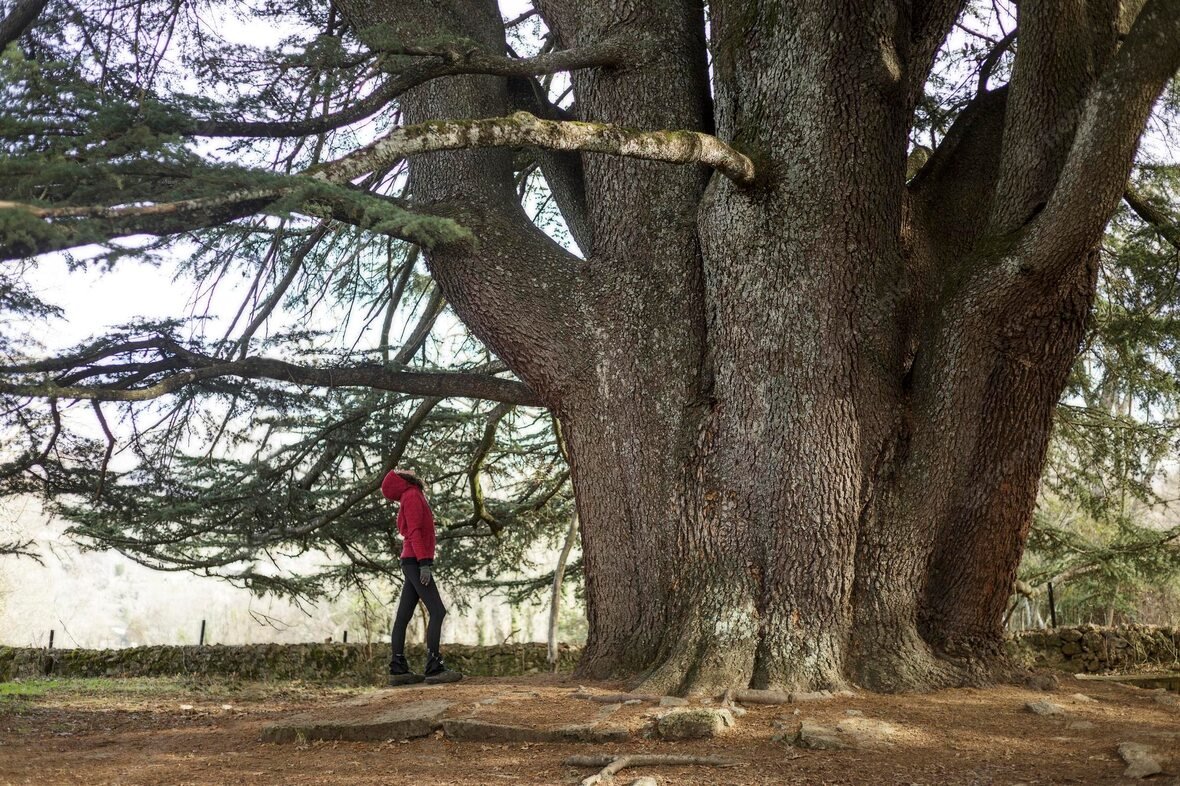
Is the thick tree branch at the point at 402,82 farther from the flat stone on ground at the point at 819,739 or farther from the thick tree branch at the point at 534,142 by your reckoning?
the flat stone on ground at the point at 819,739

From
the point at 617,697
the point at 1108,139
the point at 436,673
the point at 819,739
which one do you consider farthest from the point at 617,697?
the point at 1108,139

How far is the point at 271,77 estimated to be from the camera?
4680mm

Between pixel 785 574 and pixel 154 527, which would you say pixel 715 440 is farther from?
pixel 154 527

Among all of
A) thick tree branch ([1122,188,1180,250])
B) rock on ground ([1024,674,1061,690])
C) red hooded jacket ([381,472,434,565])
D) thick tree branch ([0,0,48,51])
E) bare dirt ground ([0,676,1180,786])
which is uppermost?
thick tree branch ([0,0,48,51])

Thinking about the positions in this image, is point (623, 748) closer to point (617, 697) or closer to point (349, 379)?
point (617, 697)

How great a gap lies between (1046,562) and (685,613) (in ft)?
22.7

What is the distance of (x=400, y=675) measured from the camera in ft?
22.4

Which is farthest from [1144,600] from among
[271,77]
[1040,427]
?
[271,77]

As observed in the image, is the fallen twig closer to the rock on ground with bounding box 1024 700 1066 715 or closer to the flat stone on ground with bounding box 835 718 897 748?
the flat stone on ground with bounding box 835 718 897 748

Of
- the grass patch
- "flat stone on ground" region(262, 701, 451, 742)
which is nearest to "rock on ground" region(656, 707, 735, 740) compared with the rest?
"flat stone on ground" region(262, 701, 451, 742)

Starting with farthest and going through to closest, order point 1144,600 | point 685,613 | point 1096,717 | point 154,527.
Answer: point 1144,600 → point 154,527 → point 685,613 → point 1096,717

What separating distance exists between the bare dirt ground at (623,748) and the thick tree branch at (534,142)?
2.48 metres

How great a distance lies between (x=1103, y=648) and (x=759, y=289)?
6.41m

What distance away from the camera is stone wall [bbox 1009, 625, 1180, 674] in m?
9.17
